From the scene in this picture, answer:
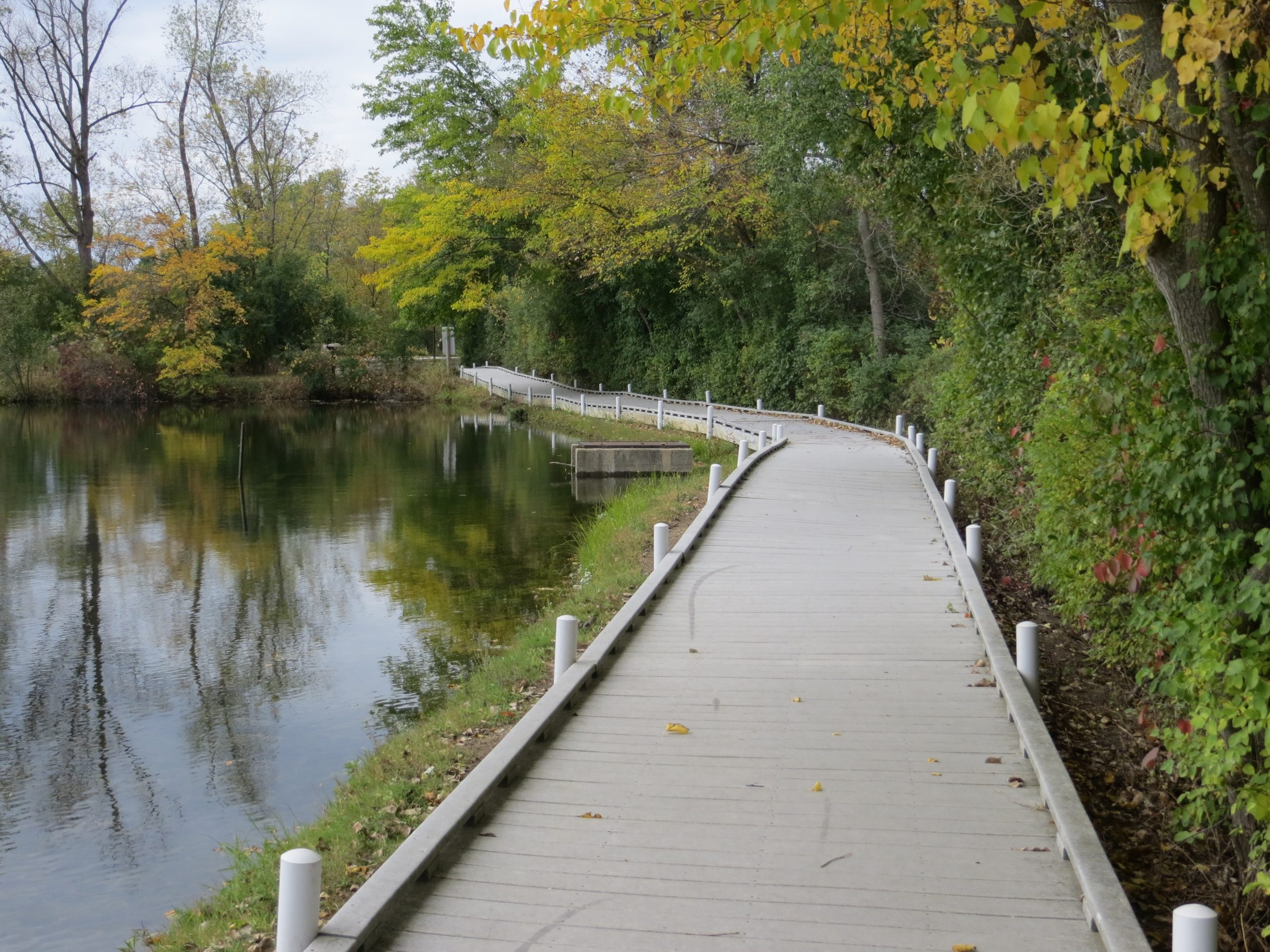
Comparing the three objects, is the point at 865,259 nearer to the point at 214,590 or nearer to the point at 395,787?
the point at 214,590

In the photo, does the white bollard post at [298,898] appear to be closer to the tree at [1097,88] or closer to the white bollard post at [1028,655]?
the tree at [1097,88]

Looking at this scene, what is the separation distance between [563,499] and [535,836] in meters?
18.0

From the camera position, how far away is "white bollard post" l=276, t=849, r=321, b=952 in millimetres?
4016

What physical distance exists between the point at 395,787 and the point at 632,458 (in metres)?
18.1

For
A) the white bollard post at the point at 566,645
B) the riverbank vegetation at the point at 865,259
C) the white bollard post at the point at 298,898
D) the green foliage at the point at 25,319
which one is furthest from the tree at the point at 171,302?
the white bollard post at the point at 298,898

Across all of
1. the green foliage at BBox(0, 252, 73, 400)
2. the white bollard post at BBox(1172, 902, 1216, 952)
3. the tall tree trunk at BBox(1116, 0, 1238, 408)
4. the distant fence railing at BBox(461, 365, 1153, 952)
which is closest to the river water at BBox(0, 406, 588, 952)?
the distant fence railing at BBox(461, 365, 1153, 952)

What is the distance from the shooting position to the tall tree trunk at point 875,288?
2691 cm

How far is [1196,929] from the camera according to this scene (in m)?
3.54

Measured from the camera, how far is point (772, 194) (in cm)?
2627

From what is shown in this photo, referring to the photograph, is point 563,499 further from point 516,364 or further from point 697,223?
point 516,364

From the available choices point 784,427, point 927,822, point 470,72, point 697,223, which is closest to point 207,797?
point 927,822

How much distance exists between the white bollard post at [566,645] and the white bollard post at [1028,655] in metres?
2.87

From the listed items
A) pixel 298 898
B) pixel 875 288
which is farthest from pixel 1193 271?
pixel 875 288

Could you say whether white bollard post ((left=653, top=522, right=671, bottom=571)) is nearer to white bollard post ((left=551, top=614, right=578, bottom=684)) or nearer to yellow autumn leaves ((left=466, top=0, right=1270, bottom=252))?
white bollard post ((left=551, top=614, right=578, bottom=684))
